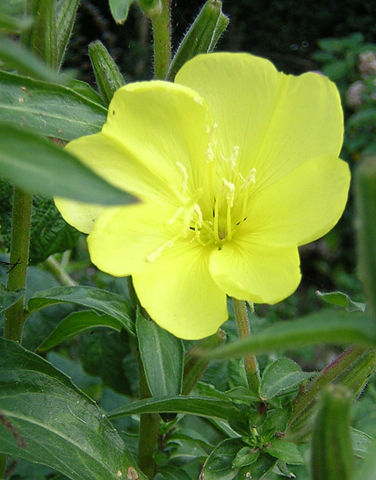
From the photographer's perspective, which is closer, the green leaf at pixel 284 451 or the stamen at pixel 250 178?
the green leaf at pixel 284 451

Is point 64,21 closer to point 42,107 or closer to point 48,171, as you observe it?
point 42,107

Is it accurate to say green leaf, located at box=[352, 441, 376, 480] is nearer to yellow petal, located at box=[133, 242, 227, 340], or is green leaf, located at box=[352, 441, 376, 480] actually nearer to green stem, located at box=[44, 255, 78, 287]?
yellow petal, located at box=[133, 242, 227, 340]

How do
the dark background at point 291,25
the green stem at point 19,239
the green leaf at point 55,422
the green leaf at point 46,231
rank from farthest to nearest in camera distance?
1. the dark background at point 291,25
2. the green leaf at point 46,231
3. the green stem at point 19,239
4. the green leaf at point 55,422

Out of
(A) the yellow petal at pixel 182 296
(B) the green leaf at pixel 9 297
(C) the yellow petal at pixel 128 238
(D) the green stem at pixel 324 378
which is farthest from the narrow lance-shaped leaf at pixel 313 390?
(B) the green leaf at pixel 9 297

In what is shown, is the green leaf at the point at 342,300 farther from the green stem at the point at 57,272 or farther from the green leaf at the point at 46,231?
the green stem at the point at 57,272

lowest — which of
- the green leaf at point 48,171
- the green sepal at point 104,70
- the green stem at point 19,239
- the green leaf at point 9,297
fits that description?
the green leaf at point 9,297

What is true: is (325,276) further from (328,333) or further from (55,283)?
(328,333)

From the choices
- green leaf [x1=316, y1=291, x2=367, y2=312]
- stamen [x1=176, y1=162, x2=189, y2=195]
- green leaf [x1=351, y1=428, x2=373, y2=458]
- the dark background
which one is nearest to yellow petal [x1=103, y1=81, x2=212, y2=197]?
stamen [x1=176, y1=162, x2=189, y2=195]

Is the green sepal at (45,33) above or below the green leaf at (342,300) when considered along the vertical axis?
above
